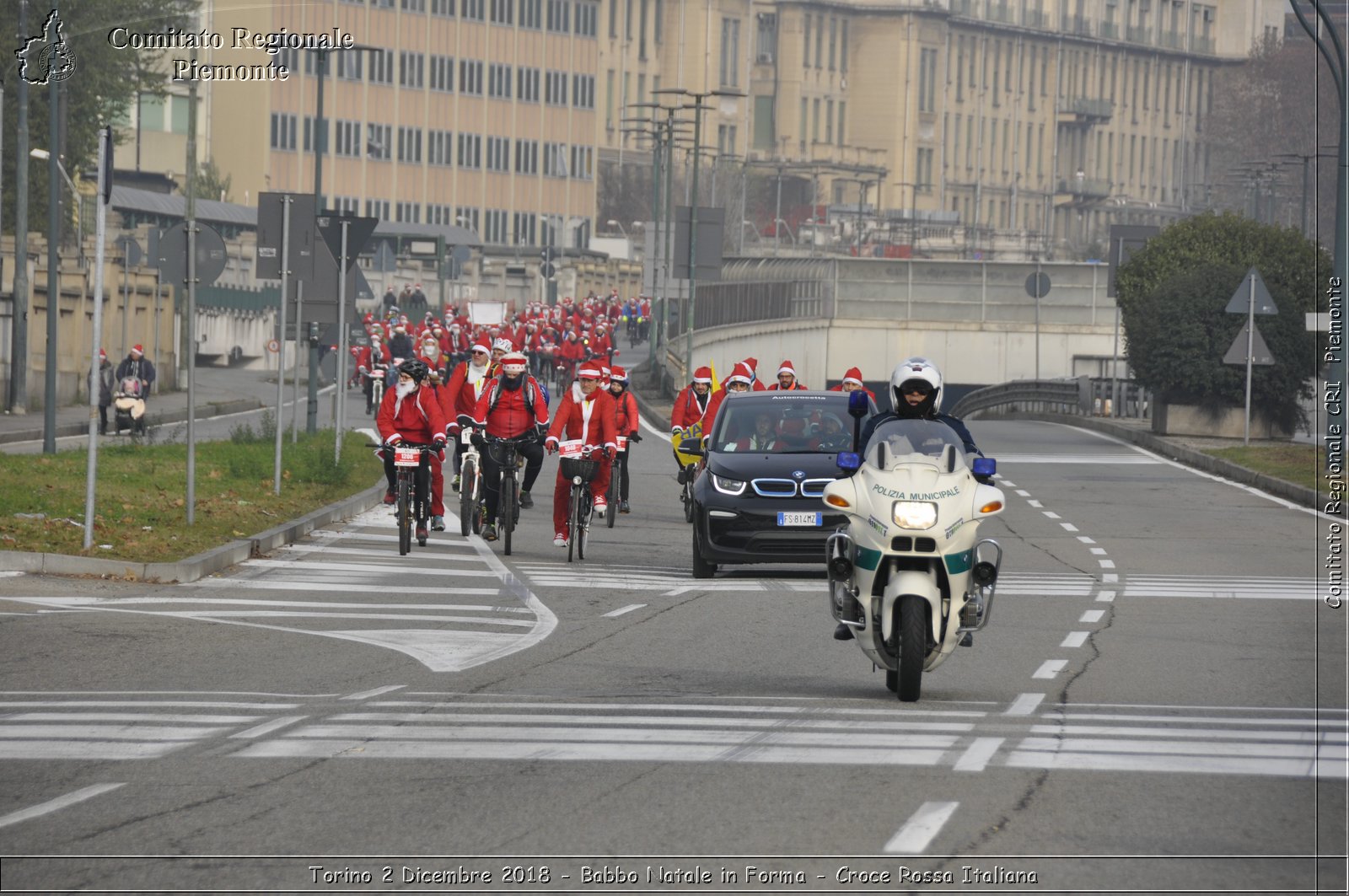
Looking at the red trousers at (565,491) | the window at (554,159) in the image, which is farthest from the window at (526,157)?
the red trousers at (565,491)

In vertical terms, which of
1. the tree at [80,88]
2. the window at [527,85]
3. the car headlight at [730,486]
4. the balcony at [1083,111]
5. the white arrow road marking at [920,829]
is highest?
the balcony at [1083,111]

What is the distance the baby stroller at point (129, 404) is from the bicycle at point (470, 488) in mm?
19880

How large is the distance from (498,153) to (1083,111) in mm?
47732

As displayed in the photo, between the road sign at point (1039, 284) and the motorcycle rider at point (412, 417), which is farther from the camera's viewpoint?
the road sign at point (1039, 284)

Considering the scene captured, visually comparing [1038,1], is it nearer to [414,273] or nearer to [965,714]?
[414,273]

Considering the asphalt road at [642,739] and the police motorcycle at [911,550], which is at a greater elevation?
the police motorcycle at [911,550]

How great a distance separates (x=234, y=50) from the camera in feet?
397

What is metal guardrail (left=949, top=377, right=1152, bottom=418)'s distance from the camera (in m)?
58.4

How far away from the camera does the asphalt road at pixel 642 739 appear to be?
7680 mm

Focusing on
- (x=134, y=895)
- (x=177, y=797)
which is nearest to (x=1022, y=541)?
(x=177, y=797)

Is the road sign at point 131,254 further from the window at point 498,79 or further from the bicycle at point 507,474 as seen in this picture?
the window at point 498,79

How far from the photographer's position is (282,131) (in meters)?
124

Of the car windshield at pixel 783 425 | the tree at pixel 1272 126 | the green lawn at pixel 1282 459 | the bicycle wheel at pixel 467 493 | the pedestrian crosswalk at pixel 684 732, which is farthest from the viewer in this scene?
the tree at pixel 1272 126

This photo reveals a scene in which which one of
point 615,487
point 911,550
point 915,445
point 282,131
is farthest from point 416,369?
point 282,131
